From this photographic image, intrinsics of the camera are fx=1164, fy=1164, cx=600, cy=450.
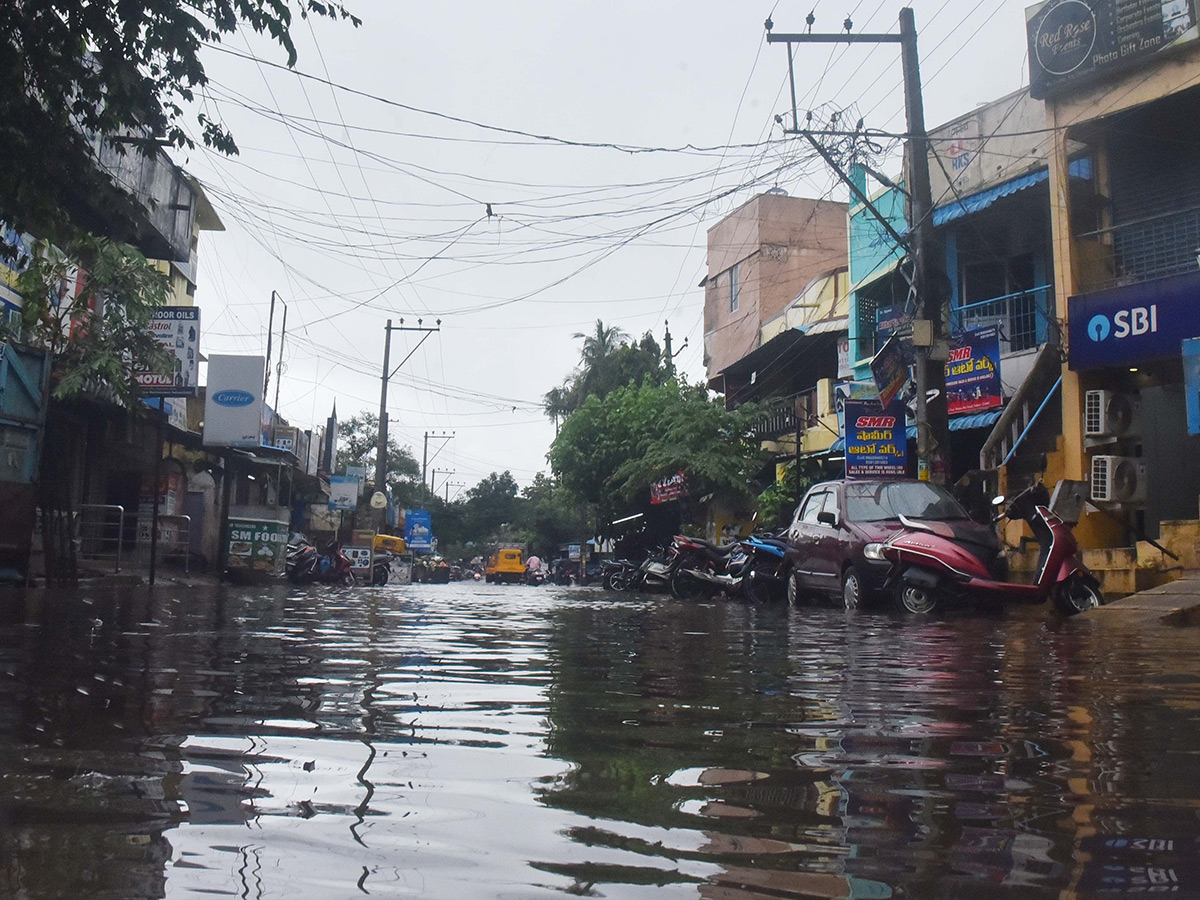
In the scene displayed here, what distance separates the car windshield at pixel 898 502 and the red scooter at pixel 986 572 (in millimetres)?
850

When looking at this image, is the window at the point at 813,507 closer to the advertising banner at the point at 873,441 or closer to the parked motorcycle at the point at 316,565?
the advertising banner at the point at 873,441

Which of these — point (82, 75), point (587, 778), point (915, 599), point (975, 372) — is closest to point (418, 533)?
point (975, 372)

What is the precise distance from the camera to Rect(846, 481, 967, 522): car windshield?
13.2 metres

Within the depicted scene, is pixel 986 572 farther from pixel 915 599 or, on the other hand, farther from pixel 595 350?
pixel 595 350

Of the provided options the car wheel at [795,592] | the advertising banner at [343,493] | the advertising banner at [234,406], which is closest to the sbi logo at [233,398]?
the advertising banner at [234,406]

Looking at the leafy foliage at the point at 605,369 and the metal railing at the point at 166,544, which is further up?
the leafy foliage at the point at 605,369

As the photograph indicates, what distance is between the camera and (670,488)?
3166 centimetres

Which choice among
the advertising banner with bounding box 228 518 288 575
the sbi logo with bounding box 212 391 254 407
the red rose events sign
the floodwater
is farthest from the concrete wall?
the floodwater

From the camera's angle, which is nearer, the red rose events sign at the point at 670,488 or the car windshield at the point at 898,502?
the car windshield at the point at 898,502

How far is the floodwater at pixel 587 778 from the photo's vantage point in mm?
1771

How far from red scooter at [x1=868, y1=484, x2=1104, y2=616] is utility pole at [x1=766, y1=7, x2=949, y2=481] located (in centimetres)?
369

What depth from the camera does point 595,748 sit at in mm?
3041

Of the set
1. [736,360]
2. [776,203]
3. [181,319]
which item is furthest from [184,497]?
[776,203]

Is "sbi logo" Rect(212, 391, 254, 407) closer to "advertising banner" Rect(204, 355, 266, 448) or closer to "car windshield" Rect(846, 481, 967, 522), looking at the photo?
"advertising banner" Rect(204, 355, 266, 448)
